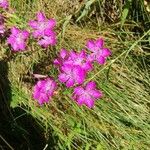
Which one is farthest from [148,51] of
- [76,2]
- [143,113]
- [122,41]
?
[76,2]

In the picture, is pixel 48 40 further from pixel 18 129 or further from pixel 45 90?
pixel 18 129

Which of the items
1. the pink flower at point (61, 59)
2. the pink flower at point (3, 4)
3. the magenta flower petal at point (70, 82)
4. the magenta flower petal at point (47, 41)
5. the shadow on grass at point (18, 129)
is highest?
the pink flower at point (3, 4)

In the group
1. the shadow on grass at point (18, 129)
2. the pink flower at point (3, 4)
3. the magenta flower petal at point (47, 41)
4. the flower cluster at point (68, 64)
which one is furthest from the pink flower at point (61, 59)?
the pink flower at point (3, 4)

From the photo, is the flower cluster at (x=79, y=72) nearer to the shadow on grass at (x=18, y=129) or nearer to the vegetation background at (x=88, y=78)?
the vegetation background at (x=88, y=78)

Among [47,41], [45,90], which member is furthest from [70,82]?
[47,41]

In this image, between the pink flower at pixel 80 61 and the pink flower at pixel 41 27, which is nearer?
the pink flower at pixel 80 61

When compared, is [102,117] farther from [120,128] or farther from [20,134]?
[20,134]
